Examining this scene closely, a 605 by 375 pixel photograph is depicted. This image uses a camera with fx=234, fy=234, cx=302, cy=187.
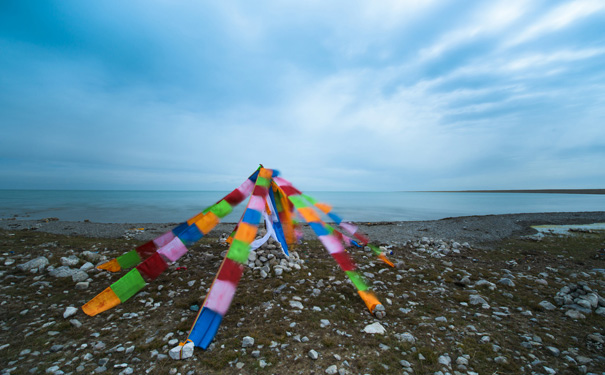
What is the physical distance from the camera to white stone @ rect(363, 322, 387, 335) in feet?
11.3

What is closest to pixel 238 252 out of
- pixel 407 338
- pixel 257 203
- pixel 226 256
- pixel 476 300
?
pixel 226 256

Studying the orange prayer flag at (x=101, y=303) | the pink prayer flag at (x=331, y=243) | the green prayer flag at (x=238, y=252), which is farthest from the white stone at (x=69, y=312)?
the pink prayer flag at (x=331, y=243)

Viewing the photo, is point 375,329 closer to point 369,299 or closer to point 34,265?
point 369,299

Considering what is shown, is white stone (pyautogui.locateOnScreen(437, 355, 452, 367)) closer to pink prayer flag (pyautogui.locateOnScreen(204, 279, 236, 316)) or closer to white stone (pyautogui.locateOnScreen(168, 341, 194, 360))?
pink prayer flag (pyautogui.locateOnScreen(204, 279, 236, 316))

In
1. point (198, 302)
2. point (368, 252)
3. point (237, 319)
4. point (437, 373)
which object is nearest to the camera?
point (437, 373)

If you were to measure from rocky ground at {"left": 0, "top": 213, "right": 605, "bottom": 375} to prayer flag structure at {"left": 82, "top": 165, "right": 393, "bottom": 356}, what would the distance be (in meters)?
0.21

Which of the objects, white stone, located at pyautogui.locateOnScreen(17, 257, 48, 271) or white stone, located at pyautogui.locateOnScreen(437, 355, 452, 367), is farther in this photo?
white stone, located at pyautogui.locateOnScreen(17, 257, 48, 271)

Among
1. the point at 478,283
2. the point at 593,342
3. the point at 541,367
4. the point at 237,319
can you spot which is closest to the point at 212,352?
the point at 237,319

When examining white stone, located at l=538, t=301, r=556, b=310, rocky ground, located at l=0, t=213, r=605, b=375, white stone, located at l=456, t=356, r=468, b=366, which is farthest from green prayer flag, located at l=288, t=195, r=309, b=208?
white stone, located at l=538, t=301, r=556, b=310

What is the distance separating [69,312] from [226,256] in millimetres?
2772

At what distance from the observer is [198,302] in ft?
14.1

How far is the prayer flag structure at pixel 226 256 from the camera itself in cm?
337

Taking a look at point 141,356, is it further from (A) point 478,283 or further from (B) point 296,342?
(A) point 478,283

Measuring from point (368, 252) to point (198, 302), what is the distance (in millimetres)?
5612
